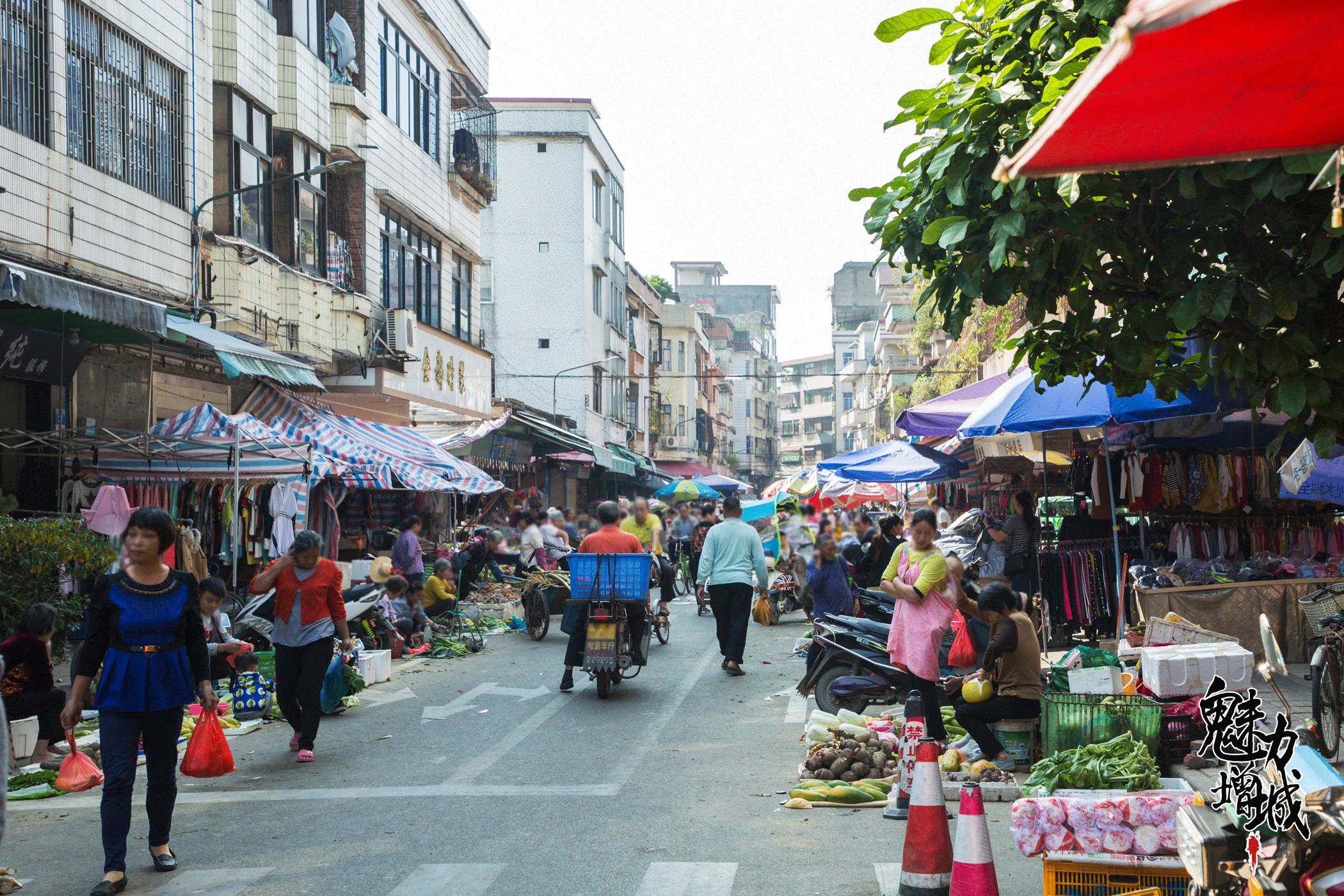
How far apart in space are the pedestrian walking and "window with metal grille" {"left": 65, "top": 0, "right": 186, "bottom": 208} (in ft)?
26.1

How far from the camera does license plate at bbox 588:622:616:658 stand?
39.6 feet

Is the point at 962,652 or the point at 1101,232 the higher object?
the point at 1101,232

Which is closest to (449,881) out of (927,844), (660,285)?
(927,844)

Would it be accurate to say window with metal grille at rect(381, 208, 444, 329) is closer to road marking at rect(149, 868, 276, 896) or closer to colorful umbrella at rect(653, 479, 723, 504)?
colorful umbrella at rect(653, 479, 723, 504)

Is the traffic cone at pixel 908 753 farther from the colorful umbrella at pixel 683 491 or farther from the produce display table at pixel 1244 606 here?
the colorful umbrella at pixel 683 491

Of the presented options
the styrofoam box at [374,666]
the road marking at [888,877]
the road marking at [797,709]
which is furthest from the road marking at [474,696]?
the road marking at [888,877]

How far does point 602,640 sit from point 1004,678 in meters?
4.70

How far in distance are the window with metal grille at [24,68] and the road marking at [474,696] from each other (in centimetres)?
708

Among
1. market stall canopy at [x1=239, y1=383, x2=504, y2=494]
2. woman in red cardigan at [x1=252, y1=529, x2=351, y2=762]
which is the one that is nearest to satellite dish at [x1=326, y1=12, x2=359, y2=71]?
market stall canopy at [x1=239, y1=383, x2=504, y2=494]

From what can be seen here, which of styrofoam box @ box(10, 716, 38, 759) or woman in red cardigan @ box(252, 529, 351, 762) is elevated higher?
woman in red cardigan @ box(252, 529, 351, 762)

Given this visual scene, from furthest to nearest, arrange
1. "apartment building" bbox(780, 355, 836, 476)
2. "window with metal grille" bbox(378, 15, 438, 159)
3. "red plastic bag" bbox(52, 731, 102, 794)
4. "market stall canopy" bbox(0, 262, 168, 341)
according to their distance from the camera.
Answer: "apartment building" bbox(780, 355, 836, 476) < "window with metal grille" bbox(378, 15, 438, 159) < "market stall canopy" bbox(0, 262, 168, 341) < "red plastic bag" bbox(52, 731, 102, 794)

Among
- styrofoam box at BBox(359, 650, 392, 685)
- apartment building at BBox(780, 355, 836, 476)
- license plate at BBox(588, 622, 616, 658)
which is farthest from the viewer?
apartment building at BBox(780, 355, 836, 476)

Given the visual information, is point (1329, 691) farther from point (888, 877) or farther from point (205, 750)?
point (205, 750)

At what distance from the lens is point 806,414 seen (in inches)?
4988
